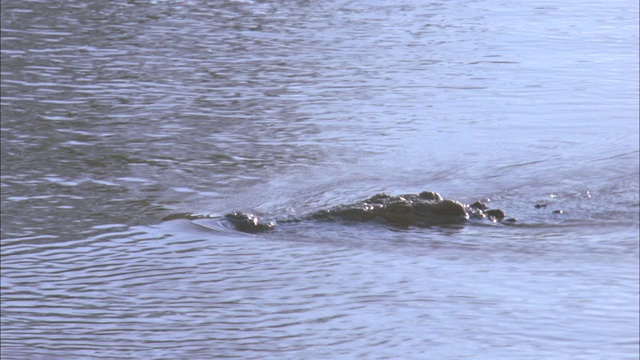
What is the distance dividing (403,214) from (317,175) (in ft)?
2.48

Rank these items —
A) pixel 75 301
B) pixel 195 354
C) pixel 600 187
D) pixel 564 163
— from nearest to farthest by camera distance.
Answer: pixel 195 354, pixel 75 301, pixel 600 187, pixel 564 163

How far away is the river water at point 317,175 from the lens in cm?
383

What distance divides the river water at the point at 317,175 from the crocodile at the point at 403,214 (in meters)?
0.07

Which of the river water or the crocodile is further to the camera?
the crocodile

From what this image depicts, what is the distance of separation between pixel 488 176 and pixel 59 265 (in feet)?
6.31

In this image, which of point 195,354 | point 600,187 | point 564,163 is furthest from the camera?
point 564,163

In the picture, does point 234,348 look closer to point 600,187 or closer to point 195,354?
point 195,354

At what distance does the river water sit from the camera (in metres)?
3.83

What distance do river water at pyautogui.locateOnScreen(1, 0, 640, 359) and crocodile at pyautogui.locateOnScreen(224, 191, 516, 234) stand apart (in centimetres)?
7

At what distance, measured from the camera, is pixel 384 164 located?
18.7 ft

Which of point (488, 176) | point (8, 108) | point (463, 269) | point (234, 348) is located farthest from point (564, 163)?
point (8, 108)

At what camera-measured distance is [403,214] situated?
4.94 meters

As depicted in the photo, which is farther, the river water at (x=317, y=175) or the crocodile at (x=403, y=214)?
the crocodile at (x=403, y=214)

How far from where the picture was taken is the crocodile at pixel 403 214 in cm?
489
